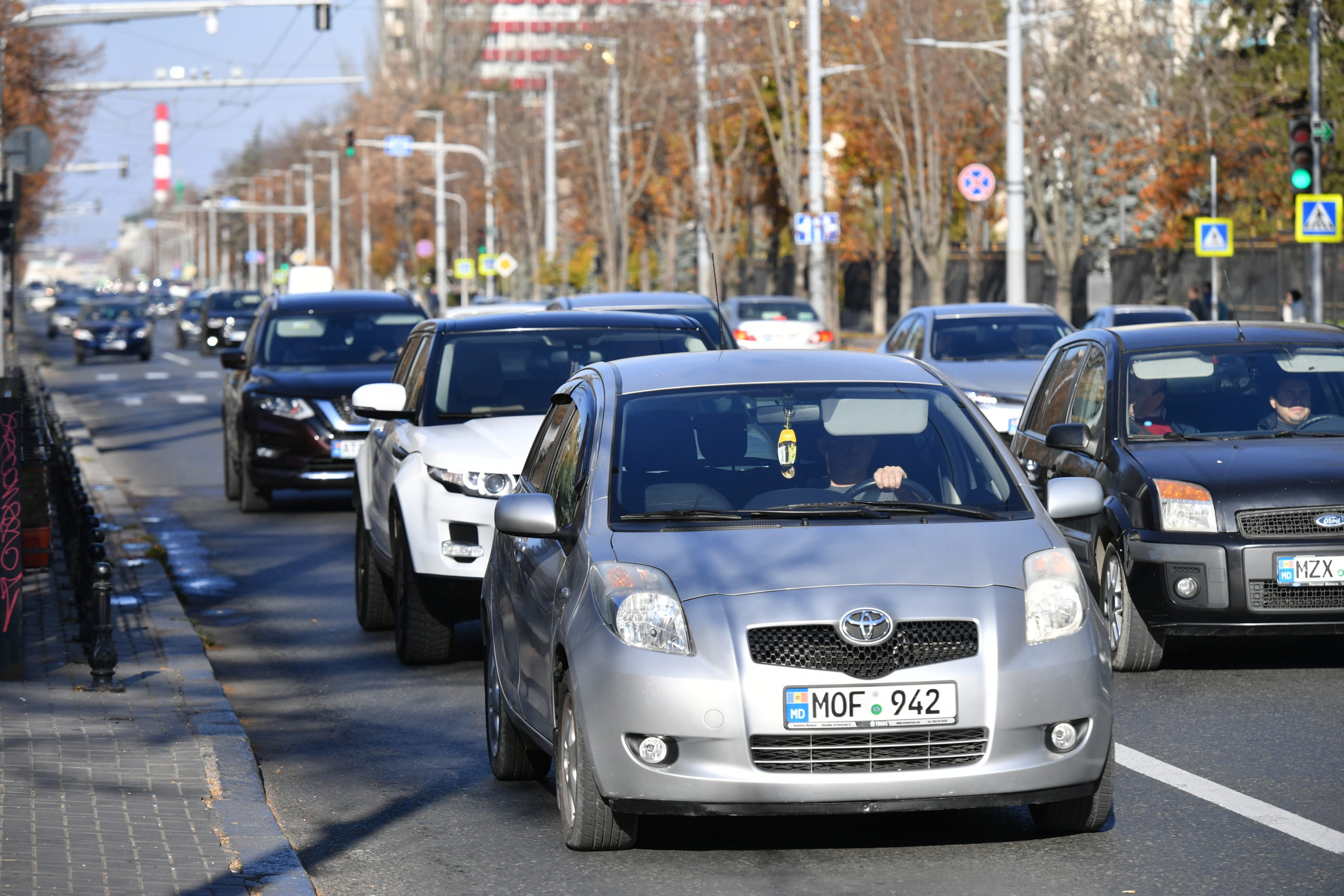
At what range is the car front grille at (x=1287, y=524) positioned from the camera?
30.7ft

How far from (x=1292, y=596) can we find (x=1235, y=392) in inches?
54.1

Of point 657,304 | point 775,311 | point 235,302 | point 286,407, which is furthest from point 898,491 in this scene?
point 235,302

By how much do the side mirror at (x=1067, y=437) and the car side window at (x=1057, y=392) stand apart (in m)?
1.14

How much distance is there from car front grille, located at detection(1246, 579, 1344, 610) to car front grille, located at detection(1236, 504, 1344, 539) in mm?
219

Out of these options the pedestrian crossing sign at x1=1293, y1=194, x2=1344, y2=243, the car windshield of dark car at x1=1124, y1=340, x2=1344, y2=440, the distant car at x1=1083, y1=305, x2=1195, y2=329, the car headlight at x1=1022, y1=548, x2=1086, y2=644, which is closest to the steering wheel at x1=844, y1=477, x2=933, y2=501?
the car headlight at x1=1022, y1=548, x2=1086, y2=644

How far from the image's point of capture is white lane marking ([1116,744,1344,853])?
6484 millimetres

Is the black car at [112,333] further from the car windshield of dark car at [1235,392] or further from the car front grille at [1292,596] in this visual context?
the car front grille at [1292,596]

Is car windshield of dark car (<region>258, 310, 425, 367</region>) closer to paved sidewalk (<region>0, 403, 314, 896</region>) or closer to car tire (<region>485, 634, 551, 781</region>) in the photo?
paved sidewalk (<region>0, 403, 314, 896</region>)

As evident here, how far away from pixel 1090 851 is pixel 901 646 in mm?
997

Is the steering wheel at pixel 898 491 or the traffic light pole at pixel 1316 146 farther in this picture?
the traffic light pole at pixel 1316 146

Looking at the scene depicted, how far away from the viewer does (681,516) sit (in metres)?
6.56

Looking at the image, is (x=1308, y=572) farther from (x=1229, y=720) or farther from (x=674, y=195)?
Answer: (x=674, y=195)

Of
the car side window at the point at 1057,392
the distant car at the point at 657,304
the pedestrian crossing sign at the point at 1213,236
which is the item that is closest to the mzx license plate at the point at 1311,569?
the car side window at the point at 1057,392

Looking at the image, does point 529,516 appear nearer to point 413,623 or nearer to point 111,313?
point 413,623
